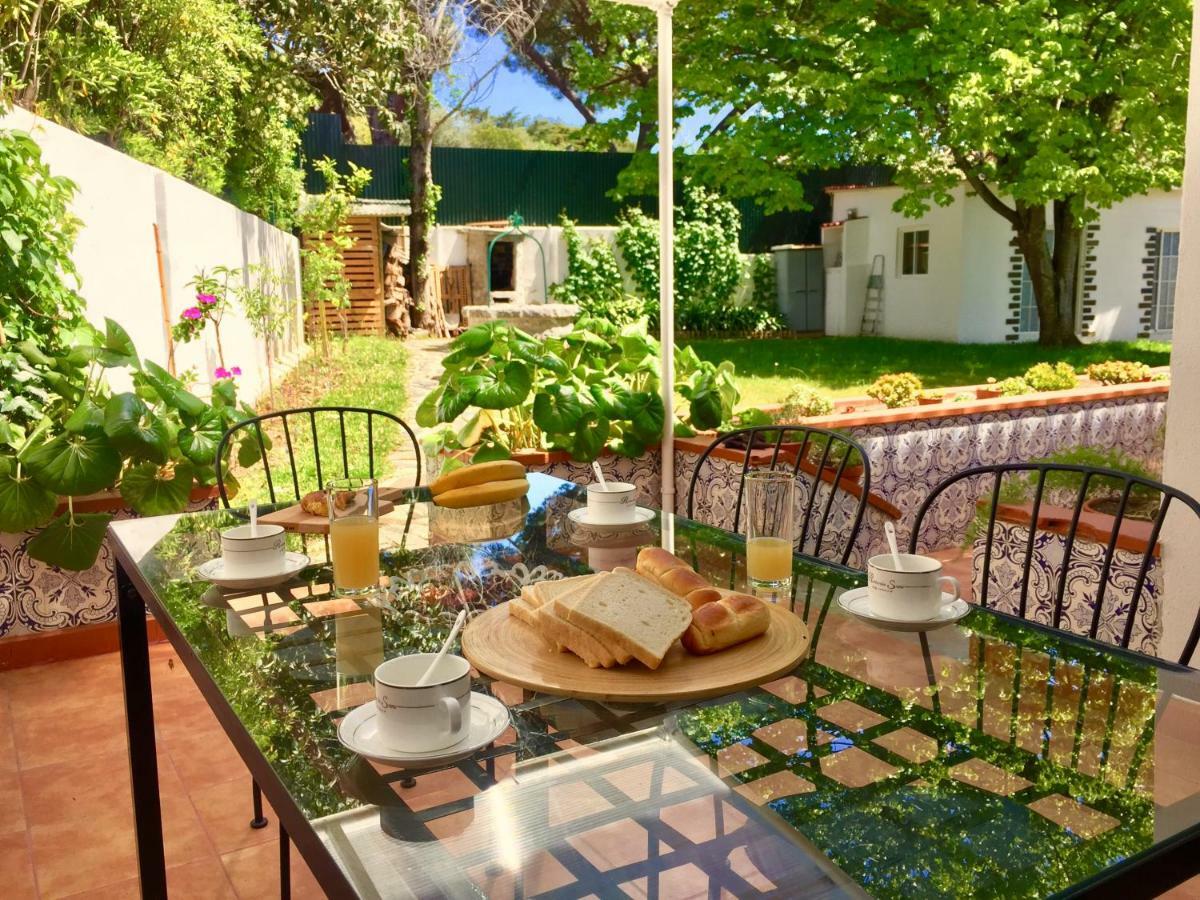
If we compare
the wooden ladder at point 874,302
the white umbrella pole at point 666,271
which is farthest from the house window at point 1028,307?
the white umbrella pole at point 666,271

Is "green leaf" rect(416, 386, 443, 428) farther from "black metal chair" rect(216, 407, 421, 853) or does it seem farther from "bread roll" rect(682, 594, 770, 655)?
"bread roll" rect(682, 594, 770, 655)

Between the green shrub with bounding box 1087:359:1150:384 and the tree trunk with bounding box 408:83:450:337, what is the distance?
23.9 ft

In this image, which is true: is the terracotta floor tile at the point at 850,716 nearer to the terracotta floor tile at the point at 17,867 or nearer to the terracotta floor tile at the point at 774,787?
the terracotta floor tile at the point at 774,787

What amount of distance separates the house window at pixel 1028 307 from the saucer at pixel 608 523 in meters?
11.2

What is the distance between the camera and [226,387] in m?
3.16

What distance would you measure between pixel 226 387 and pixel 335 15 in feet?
21.2

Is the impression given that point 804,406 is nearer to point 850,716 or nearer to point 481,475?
point 481,475

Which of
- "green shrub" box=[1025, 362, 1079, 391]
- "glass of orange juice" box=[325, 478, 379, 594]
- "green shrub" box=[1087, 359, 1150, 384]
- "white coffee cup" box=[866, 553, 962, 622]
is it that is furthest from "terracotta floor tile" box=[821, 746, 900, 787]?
"green shrub" box=[1087, 359, 1150, 384]

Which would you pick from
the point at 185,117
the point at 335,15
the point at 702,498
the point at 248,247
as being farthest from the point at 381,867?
the point at 335,15

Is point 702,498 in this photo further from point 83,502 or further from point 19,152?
point 19,152

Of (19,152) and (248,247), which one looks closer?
(19,152)

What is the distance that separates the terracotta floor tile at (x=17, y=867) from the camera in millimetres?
1877

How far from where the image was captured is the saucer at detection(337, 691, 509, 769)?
0.86 m

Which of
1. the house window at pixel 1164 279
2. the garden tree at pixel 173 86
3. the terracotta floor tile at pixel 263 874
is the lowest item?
the terracotta floor tile at pixel 263 874
